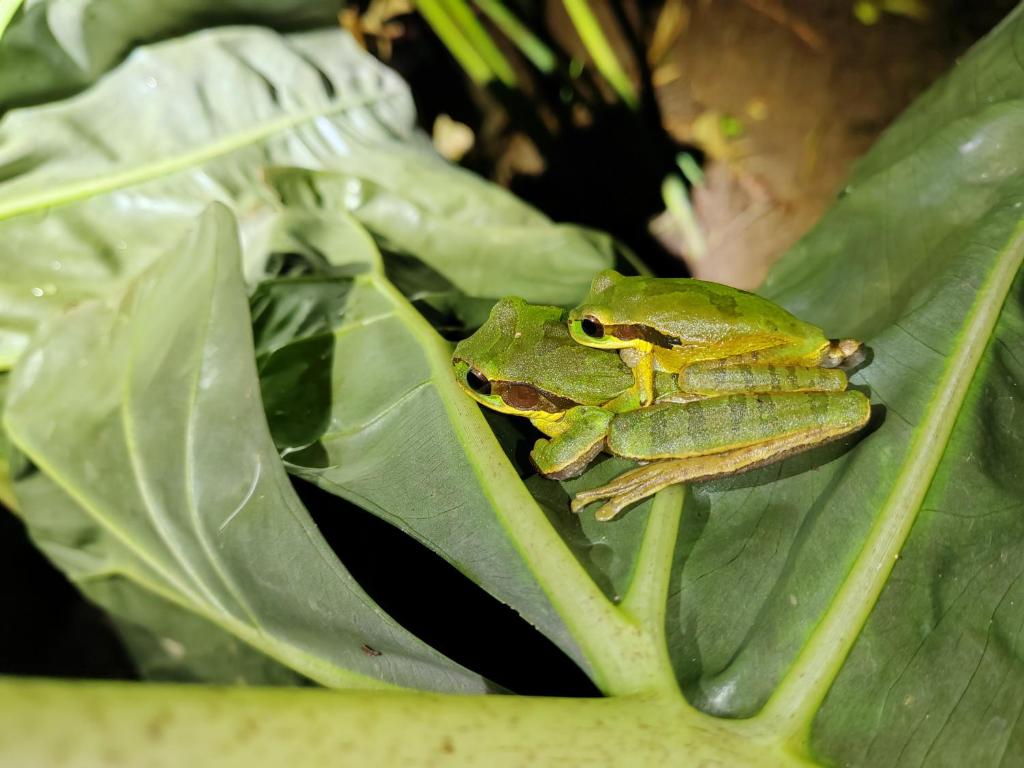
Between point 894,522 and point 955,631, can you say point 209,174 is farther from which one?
point 955,631

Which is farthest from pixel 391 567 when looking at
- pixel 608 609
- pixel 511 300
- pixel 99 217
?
pixel 99 217

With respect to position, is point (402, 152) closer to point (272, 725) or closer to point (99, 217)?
point (99, 217)

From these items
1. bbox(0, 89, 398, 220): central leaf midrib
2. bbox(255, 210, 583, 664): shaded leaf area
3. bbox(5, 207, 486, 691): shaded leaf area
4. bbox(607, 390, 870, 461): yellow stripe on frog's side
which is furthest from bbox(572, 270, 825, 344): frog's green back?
bbox(0, 89, 398, 220): central leaf midrib

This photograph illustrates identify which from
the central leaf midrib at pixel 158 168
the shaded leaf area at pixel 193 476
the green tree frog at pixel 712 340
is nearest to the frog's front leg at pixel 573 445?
the green tree frog at pixel 712 340

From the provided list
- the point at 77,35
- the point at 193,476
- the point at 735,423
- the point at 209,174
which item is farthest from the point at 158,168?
the point at 735,423

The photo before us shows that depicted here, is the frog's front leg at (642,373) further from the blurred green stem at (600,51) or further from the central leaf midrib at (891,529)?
the blurred green stem at (600,51)

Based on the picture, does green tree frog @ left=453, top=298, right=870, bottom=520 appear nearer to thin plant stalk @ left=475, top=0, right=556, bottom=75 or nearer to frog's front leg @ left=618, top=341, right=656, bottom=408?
frog's front leg @ left=618, top=341, right=656, bottom=408
